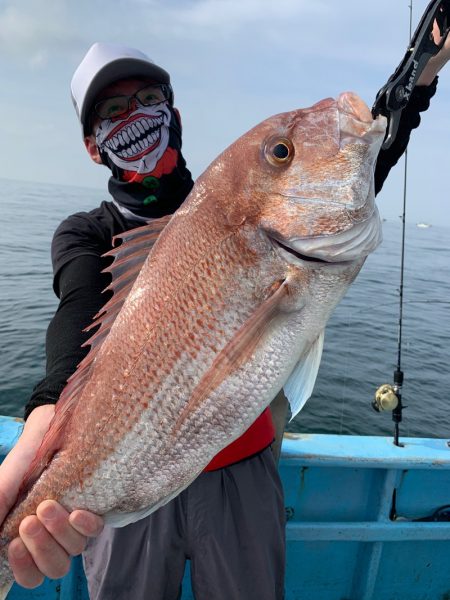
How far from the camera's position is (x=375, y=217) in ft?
5.59

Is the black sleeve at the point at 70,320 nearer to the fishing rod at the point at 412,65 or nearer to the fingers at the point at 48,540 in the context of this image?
the fingers at the point at 48,540

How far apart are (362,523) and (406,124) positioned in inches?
109

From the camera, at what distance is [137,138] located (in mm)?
2652

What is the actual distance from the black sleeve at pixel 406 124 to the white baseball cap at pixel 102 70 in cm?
137

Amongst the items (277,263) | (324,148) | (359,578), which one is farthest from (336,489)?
(324,148)

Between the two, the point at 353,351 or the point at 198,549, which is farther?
the point at 353,351

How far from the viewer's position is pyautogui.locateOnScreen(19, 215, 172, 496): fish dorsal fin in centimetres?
185

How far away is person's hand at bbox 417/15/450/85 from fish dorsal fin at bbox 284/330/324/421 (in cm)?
165

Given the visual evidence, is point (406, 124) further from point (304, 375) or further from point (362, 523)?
point (362, 523)

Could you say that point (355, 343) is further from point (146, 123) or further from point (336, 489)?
point (146, 123)

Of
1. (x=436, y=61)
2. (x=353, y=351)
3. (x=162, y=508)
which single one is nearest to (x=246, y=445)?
(x=162, y=508)

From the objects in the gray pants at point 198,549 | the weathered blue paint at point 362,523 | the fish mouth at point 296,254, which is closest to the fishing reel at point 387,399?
the weathered blue paint at point 362,523

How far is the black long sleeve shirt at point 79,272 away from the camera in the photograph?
6.97 feet

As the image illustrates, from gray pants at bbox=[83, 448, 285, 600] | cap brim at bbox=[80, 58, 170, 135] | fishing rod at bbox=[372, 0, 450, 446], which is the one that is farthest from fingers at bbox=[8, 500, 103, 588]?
fishing rod at bbox=[372, 0, 450, 446]
